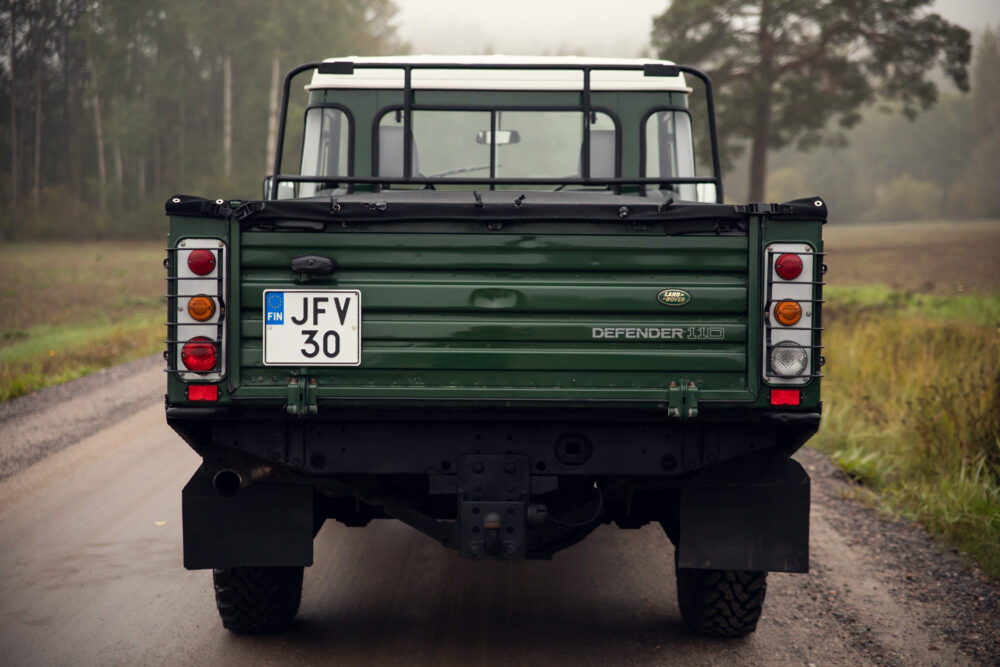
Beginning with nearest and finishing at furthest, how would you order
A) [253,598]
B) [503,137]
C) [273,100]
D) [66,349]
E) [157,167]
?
[253,598] → [503,137] → [66,349] → [273,100] → [157,167]

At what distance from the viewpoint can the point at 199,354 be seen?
357 centimetres

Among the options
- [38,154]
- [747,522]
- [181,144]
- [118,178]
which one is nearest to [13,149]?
[38,154]

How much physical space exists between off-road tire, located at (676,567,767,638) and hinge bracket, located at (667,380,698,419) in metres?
1.02

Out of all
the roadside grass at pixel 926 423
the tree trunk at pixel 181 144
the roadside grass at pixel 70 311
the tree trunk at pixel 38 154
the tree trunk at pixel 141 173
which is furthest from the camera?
the tree trunk at pixel 181 144

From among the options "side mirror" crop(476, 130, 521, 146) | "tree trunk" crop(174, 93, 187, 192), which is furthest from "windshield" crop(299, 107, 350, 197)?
"tree trunk" crop(174, 93, 187, 192)

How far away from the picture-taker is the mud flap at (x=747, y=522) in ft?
12.9

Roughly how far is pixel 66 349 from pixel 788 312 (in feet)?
42.6

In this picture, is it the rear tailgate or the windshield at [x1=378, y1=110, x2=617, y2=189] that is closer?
the rear tailgate

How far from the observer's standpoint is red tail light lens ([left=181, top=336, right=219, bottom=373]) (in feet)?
11.7

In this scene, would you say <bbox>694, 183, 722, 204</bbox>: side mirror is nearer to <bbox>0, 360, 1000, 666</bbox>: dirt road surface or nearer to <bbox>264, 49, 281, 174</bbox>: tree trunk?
<bbox>0, 360, 1000, 666</bbox>: dirt road surface

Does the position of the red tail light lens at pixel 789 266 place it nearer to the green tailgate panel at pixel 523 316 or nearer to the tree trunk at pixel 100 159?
the green tailgate panel at pixel 523 316

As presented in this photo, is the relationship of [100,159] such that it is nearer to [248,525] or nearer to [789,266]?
[248,525]

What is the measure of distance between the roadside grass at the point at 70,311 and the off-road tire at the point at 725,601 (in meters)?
8.42

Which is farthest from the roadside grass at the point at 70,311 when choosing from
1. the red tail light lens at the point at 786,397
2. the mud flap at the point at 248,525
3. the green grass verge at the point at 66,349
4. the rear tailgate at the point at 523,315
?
the red tail light lens at the point at 786,397
